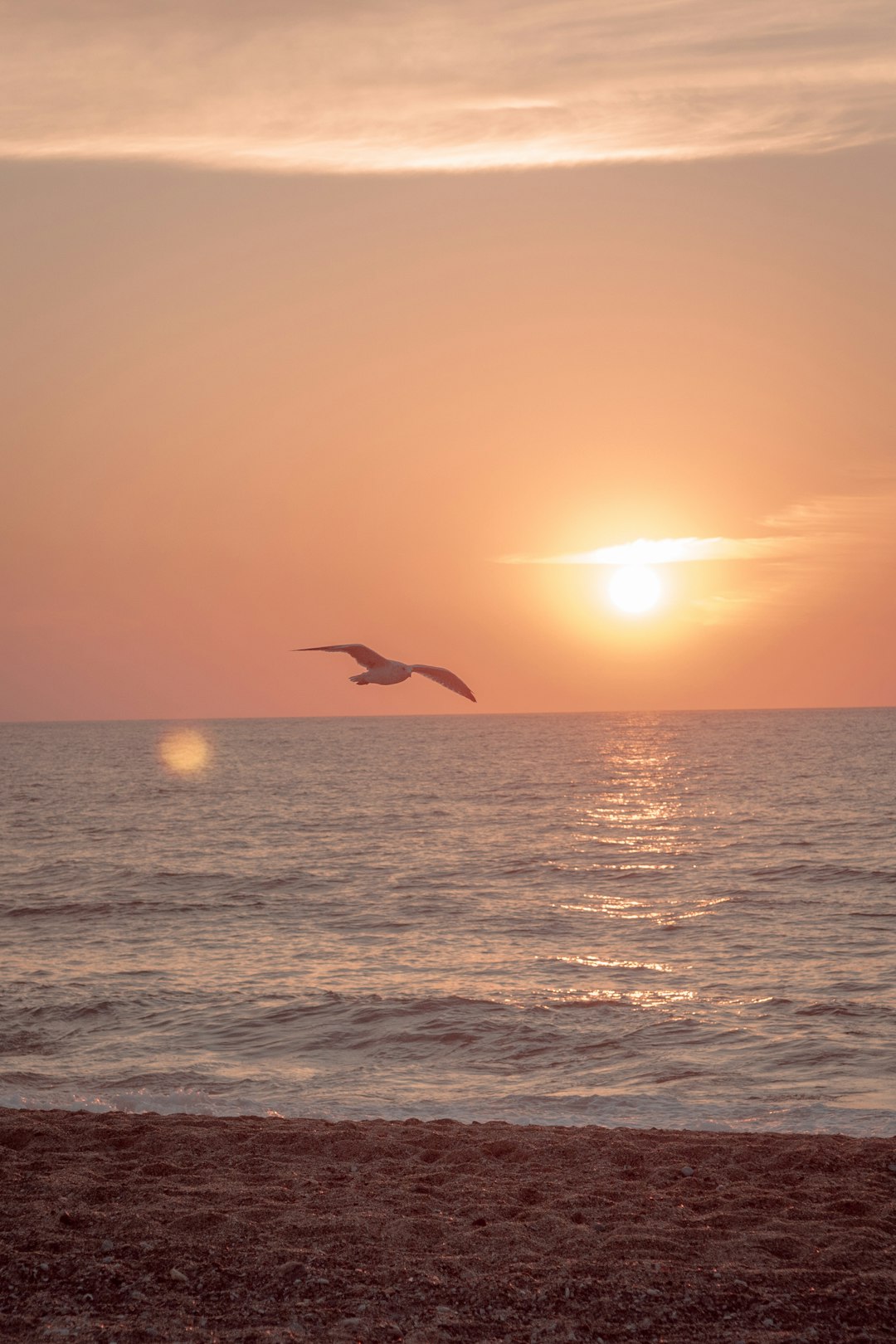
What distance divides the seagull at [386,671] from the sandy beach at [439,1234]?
186 inches

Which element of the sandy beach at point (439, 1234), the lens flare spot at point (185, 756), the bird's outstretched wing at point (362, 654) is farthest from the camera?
the lens flare spot at point (185, 756)

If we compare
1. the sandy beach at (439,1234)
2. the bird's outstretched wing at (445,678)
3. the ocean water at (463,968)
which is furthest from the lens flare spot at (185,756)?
the sandy beach at (439,1234)

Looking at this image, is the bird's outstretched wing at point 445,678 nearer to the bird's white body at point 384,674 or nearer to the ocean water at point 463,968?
the bird's white body at point 384,674

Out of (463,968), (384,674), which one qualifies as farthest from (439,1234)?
(463,968)

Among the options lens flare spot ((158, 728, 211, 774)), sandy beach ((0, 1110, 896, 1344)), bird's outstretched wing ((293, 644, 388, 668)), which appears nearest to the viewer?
sandy beach ((0, 1110, 896, 1344))

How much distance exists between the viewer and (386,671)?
44.8 feet

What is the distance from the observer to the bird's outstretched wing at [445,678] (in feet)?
46.1

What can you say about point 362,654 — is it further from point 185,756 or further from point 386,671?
point 185,756

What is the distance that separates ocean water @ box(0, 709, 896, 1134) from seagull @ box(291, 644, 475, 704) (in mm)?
4704

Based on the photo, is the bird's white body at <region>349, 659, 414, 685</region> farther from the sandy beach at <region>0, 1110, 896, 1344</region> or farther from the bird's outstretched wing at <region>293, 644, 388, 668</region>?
the sandy beach at <region>0, 1110, 896, 1344</region>

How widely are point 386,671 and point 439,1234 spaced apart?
636 centimetres

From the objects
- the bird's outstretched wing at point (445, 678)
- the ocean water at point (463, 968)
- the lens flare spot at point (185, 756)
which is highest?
the bird's outstretched wing at point (445, 678)

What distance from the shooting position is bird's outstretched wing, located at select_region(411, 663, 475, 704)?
14055 millimetres

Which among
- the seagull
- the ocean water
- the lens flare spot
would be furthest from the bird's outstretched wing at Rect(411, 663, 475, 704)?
the lens flare spot
